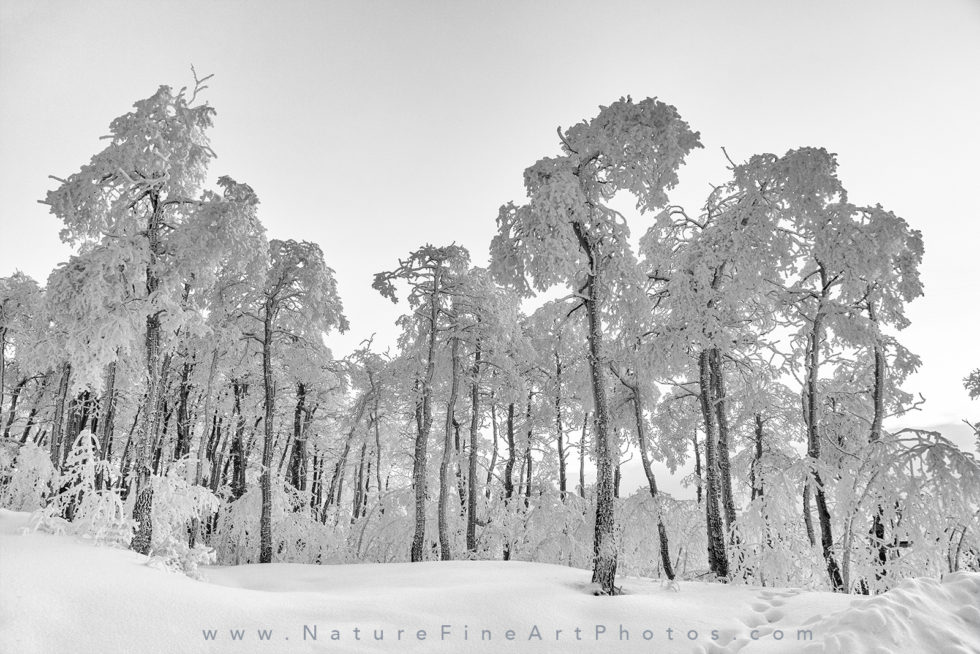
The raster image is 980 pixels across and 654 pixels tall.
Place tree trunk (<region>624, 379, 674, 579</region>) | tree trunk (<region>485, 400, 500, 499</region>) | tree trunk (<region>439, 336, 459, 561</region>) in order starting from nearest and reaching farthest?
tree trunk (<region>624, 379, 674, 579</region>)
tree trunk (<region>439, 336, 459, 561</region>)
tree trunk (<region>485, 400, 500, 499</region>)

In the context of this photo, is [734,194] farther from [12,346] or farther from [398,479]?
[398,479]

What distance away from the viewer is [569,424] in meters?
18.2

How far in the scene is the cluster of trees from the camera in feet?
28.9

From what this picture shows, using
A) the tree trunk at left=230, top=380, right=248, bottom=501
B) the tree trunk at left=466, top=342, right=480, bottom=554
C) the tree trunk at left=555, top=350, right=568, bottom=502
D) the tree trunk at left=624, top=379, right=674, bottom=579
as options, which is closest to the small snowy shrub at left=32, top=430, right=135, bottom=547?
the tree trunk at left=466, top=342, right=480, bottom=554

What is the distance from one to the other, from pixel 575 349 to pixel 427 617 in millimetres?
12089

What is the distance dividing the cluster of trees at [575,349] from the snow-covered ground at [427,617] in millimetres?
1602

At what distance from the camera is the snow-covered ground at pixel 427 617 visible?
472cm

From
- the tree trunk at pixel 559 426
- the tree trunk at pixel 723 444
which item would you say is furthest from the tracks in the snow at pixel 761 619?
the tree trunk at pixel 559 426

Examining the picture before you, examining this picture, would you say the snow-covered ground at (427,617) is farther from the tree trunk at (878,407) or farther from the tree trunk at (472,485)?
the tree trunk at (472,485)

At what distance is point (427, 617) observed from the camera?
230 inches

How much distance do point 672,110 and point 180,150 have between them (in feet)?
31.5

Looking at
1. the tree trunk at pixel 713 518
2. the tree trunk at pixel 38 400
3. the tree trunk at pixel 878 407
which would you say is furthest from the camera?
the tree trunk at pixel 38 400

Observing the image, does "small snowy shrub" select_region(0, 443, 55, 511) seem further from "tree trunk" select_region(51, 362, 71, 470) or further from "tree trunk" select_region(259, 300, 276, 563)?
"tree trunk" select_region(259, 300, 276, 563)

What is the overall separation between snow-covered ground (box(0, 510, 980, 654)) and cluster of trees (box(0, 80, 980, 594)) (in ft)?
5.26
